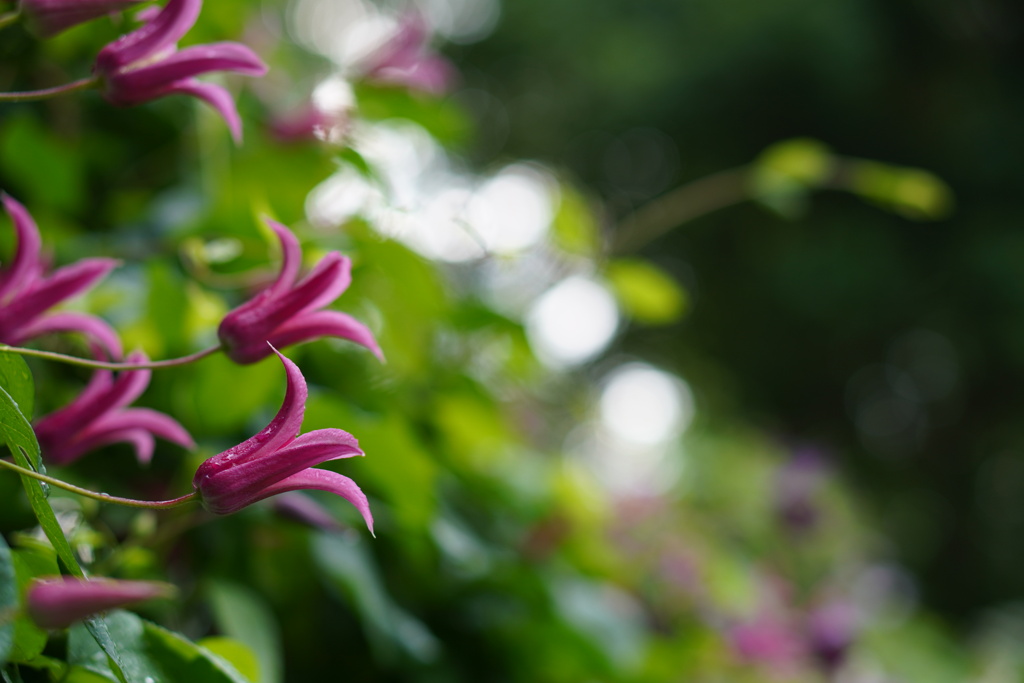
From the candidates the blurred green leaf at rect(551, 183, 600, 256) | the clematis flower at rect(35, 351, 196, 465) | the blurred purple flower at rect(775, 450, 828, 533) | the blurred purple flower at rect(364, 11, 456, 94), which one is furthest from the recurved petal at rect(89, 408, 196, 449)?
the blurred purple flower at rect(775, 450, 828, 533)

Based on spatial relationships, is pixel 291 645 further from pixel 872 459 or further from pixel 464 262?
pixel 872 459

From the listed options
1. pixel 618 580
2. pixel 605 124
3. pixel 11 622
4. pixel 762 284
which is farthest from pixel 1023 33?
pixel 11 622

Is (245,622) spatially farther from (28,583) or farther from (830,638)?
(830,638)

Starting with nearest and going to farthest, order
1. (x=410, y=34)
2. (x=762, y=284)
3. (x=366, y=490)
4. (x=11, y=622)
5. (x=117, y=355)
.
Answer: (x=11, y=622)
(x=117, y=355)
(x=366, y=490)
(x=410, y=34)
(x=762, y=284)

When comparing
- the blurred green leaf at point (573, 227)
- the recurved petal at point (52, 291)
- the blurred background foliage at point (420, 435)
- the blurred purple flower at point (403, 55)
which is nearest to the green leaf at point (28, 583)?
the blurred background foliage at point (420, 435)

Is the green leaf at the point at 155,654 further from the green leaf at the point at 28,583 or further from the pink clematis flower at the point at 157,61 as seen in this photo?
the pink clematis flower at the point at 157,61

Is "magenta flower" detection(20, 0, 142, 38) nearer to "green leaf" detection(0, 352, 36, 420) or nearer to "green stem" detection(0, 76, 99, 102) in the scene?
"green stem" detection(0, 76, 99, 102)

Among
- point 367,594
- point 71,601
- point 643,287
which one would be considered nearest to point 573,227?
point 643,287

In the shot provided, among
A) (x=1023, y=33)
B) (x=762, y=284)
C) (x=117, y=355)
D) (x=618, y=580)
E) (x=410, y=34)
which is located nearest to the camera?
(x=117, y=355)
